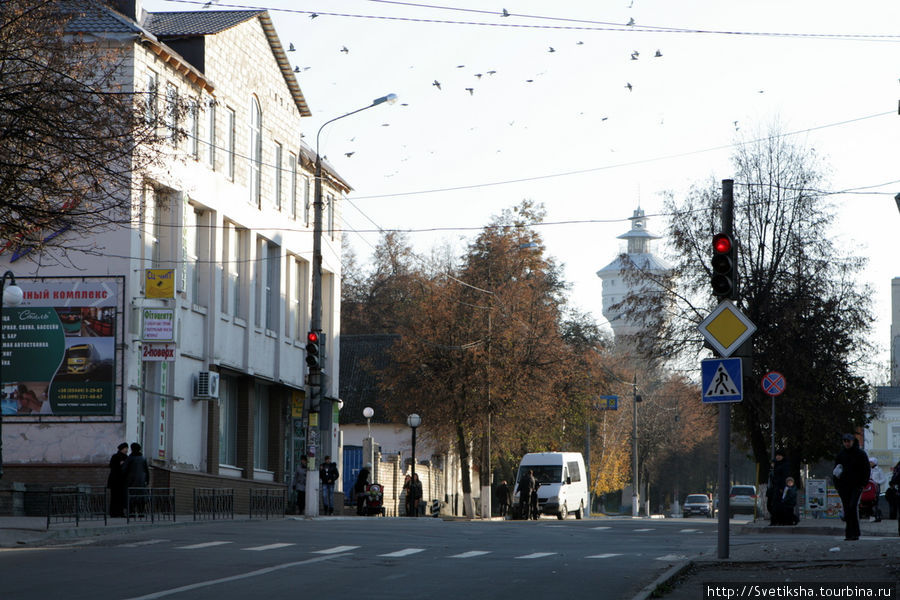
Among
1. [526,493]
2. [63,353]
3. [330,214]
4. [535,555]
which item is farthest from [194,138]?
[535,555]

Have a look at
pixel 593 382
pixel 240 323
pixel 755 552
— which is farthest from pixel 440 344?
pixel 755 552

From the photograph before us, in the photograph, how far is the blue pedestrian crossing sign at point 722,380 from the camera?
16.1 metres

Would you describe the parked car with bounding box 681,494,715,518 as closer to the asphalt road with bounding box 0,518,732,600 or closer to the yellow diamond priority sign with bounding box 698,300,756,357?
the asphalt road with bounding box 0,518,732,600

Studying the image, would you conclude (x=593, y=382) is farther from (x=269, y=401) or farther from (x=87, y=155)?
(x=87, y=155)

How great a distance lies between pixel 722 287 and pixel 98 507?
17448mm

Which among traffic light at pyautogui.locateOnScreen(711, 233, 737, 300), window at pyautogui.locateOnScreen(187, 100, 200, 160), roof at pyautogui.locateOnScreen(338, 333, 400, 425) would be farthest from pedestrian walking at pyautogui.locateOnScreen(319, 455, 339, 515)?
roof at pyautogui.locateOnScreen(338, 333, 400, 425)

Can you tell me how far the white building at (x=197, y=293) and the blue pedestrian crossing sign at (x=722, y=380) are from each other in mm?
8736

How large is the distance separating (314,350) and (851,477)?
14.0 m

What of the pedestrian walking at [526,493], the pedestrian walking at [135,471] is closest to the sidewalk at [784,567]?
the pedestrian walking at [135,471]

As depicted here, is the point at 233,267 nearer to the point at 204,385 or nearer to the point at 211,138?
the point at 211,138

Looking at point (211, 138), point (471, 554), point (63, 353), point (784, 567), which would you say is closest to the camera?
point (784, 567)

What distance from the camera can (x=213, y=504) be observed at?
30172 millimetres

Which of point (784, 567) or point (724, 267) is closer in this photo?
point (784, 567)

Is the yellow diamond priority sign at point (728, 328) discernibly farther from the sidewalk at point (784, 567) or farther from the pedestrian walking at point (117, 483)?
the pedestrian walking at point (117, 483)
